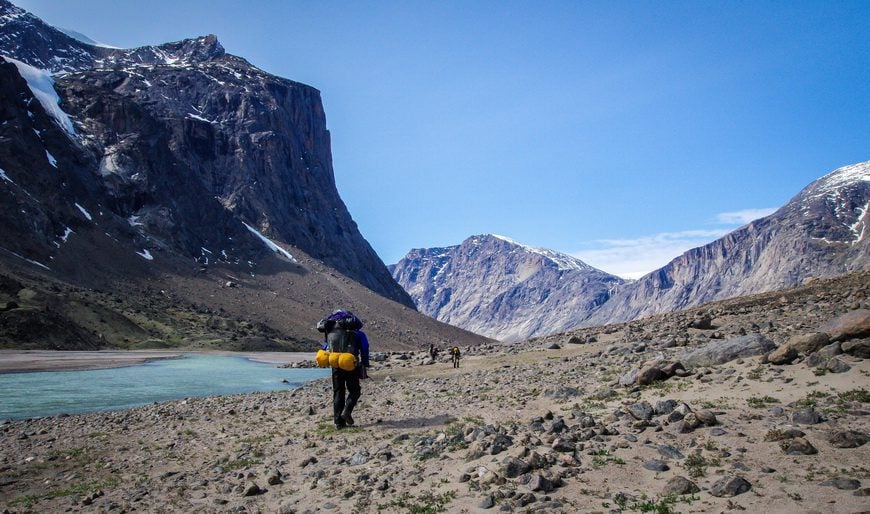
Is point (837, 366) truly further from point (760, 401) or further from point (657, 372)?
point (657, 372)

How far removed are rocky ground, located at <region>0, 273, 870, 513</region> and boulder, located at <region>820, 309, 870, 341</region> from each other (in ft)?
0.16

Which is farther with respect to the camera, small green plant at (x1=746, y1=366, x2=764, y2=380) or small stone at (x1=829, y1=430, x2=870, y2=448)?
small green plant at (x1=746, y1=366, x2=764, y2=380)

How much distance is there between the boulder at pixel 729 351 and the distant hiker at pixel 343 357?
10.3 m

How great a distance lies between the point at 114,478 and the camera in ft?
39.7

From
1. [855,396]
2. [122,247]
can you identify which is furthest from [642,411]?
[122,247]

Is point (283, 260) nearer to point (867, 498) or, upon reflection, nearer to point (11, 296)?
point (11, 296)

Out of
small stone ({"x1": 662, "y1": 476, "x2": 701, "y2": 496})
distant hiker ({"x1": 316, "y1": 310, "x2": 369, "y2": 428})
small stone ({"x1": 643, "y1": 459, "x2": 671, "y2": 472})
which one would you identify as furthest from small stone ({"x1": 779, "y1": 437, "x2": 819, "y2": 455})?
distant hiker ({"x1": 316, "y1": 310, "x2": 369, "y2": 428})

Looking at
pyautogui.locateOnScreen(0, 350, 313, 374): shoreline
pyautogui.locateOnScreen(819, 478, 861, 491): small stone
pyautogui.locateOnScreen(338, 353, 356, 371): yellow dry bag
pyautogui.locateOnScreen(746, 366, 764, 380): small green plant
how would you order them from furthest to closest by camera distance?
1. pyautogui.locateOnScreen(0, 350, 313, 374): shoreline
2. pyautogui.locateOnScreen(338, 353, 356, 371): yellow dry bag
3. pyautogui.locateOnScreen(746, 366, 764, 380): small green plant
4. pyautogui.locateOnScreen(819, 478, 861, 491): small stone

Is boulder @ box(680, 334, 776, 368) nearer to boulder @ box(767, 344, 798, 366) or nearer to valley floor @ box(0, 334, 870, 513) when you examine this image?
valley floor @ box(0, 334, 870, 513)

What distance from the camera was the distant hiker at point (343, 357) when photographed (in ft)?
50.2

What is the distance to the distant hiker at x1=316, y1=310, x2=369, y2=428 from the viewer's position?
50.2ft

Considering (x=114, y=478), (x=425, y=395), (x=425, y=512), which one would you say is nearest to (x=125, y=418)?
(x=114, y=478)

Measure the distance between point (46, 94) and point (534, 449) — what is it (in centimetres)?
21604

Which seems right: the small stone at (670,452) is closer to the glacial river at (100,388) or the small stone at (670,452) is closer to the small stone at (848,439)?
the small stone at (848,439)
